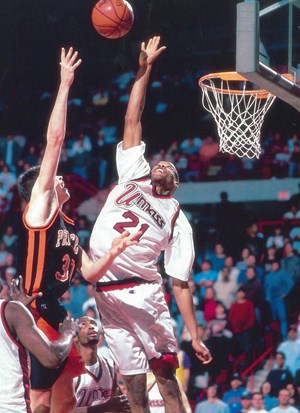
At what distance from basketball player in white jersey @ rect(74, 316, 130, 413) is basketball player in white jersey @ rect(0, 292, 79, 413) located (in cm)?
209

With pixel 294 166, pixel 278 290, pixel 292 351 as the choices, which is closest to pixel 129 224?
pixel 292 351

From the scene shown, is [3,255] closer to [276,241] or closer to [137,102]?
[276,241]

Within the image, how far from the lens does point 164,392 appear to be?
619 cm

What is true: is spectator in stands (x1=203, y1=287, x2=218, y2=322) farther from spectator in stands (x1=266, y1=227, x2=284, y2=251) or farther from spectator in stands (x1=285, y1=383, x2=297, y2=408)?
spectator in stands (x1=285, y1=383, x2=297, y2=408)

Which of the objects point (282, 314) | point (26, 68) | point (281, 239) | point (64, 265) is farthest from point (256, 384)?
point (26, 68)

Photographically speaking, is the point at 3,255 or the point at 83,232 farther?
the point at 83,232

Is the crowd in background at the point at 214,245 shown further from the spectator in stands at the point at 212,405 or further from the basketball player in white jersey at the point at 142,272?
the basketball player in white jersey at the point at 142,272

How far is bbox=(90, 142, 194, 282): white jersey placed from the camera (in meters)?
6.39

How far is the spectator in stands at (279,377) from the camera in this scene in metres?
11.4

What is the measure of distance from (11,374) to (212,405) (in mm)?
6720

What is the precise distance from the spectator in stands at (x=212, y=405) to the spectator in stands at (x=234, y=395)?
0.61ft

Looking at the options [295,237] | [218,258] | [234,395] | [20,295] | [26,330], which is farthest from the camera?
[295,237]

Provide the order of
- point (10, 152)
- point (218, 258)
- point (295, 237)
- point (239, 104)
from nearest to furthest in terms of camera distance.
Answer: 1. point (239, 104)
2. point (218, 258)
3. point (295, 237)
4. point (10, 152)

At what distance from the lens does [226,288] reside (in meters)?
13.1
